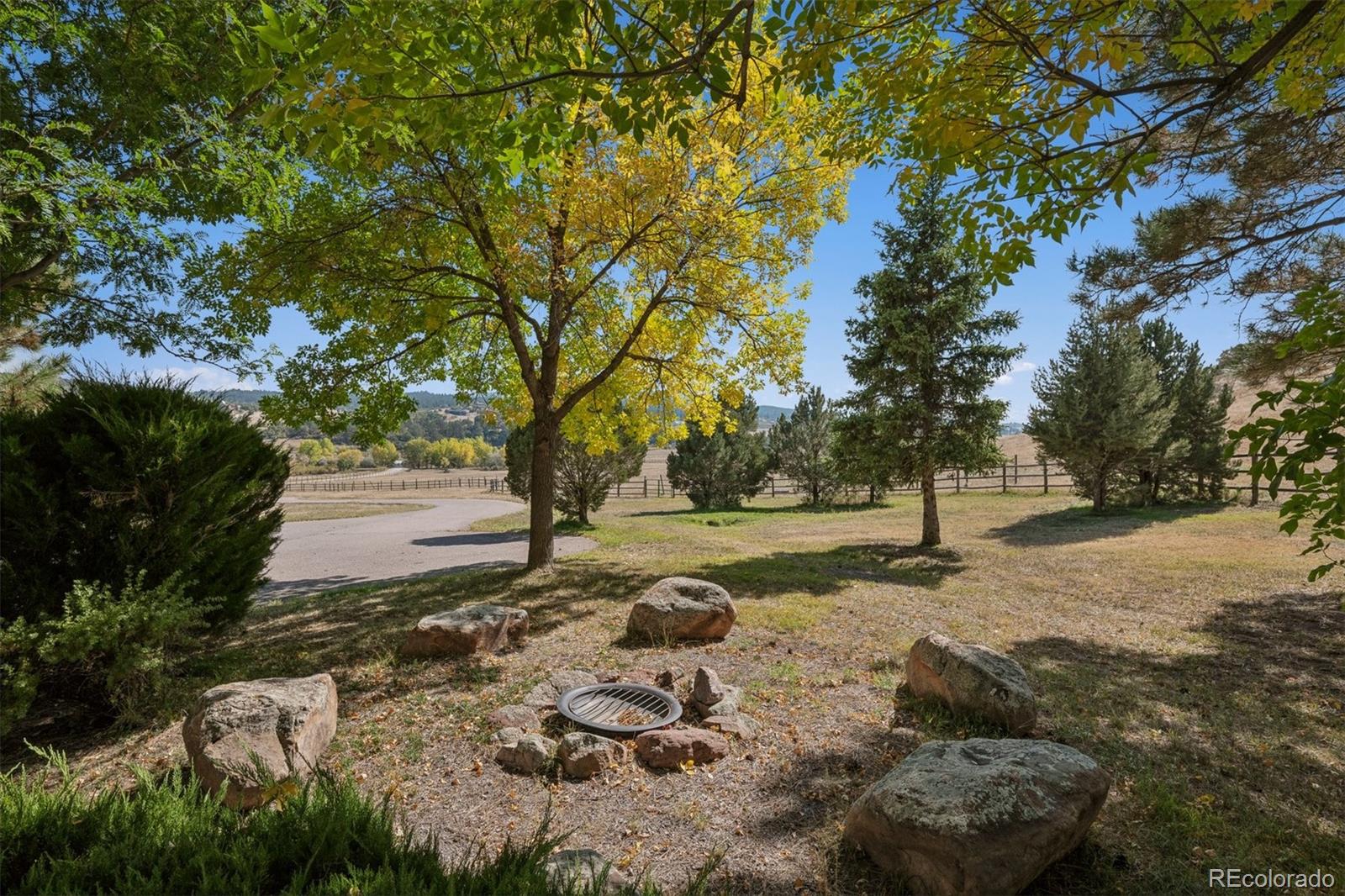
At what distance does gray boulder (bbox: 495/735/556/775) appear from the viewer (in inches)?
148

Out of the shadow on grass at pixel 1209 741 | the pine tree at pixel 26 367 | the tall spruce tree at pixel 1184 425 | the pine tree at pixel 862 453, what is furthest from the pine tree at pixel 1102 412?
the pine tree at pixel 26 367

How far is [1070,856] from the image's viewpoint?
300 cm

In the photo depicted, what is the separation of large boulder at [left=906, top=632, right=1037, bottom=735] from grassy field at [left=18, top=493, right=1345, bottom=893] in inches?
6.8

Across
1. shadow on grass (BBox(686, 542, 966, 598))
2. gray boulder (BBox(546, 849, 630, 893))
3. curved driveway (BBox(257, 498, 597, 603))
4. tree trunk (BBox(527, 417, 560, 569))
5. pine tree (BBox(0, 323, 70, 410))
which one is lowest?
curved driveway (BBox(257, 498, 597, 603))

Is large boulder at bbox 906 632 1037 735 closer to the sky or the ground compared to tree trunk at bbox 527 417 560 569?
closer to the ground

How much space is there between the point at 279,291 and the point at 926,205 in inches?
525

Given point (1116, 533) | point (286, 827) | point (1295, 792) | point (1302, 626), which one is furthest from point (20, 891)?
point (1116, 533)

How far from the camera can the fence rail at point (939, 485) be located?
79.4 feet

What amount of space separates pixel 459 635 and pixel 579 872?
409 cm

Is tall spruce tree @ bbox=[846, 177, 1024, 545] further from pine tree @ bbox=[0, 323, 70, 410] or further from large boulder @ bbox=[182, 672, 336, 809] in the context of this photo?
pine tree @ bbox=[0, 323, 70, 410]

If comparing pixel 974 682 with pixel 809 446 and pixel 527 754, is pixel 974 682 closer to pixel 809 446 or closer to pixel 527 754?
pixel 527 754

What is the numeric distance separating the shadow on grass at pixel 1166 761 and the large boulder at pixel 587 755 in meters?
1.06

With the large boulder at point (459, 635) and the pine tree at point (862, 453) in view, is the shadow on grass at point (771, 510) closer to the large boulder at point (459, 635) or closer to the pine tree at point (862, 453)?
the pine tree at point (862, 453)

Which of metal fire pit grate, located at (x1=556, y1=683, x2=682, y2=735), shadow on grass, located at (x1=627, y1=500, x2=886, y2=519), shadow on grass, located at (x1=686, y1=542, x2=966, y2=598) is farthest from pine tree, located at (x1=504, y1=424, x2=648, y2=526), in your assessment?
metal fire pit grate, located at (x1=556, y1=683, x2=682, y2=735)
